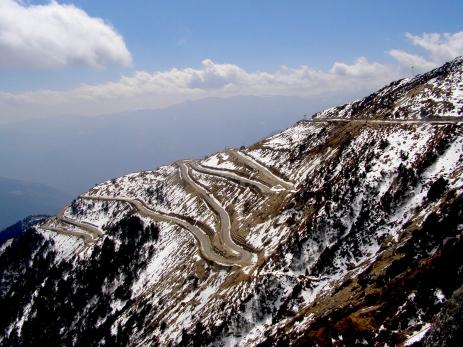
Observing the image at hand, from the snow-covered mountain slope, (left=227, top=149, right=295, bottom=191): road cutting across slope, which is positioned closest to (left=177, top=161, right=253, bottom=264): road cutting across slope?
the snow-covered mountain slope

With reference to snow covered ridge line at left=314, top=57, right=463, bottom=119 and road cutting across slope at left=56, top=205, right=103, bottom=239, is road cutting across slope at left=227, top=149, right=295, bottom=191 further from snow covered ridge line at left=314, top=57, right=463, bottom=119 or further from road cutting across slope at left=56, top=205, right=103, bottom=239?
road cutting across slope at left=56, top=205, right=103, bottom=239

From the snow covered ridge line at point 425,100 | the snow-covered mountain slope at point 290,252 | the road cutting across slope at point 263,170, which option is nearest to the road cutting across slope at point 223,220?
the snow-covered mountain slope at point 290,252

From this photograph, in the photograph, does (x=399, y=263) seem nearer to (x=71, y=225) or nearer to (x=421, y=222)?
(x=421, y=222)

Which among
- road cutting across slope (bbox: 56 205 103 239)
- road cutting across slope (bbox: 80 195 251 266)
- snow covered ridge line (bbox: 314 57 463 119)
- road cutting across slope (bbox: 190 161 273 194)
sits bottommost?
road cutting across slope (bbox: 56 205 103 239)

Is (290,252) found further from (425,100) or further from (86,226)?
(86,226)

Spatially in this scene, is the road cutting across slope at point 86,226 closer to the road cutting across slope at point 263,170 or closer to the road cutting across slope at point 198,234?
the road cutting across slope at point 198,234

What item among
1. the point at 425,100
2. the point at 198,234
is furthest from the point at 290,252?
the point at 425,100

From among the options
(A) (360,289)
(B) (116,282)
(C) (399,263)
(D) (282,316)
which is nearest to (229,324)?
(D) (282,316)
